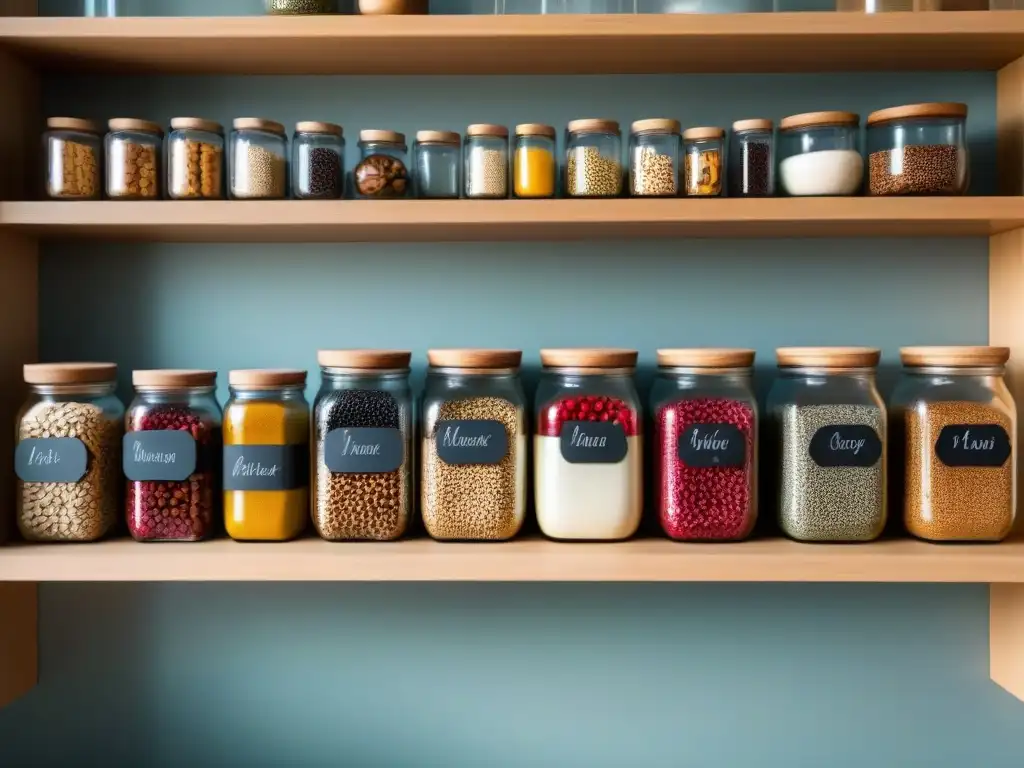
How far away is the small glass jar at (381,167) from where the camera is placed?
120cm

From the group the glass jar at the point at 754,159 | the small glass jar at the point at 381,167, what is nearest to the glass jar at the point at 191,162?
the small glass jar at the point at 381,167

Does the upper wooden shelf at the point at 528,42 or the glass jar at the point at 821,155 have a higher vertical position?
the upper wooden shelf at the point at 528,42

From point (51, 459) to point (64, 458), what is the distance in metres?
0.02

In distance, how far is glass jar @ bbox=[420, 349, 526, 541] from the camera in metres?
1.15

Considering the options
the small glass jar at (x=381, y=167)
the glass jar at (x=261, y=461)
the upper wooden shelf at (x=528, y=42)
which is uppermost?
the upper wooden shelf at (x=528, y=42)

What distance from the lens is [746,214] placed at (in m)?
1.13

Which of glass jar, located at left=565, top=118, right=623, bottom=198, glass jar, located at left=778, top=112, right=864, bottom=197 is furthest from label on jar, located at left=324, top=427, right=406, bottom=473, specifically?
glass jar, located at left=778, top=112, right=864, bottom=197

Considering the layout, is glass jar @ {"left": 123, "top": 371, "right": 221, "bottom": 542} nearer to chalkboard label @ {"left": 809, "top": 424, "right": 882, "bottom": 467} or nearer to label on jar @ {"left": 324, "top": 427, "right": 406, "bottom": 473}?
label on jar @ {"left": 324, "top": 427, "right": 406, "bottom": 473}

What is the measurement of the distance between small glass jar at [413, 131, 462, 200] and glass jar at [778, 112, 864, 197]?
→ 46 centimetres

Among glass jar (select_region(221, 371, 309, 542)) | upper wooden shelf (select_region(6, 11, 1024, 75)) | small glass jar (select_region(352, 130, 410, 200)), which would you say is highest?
A: upper wooden shelf (select_region(6, 11, 1024, 75))

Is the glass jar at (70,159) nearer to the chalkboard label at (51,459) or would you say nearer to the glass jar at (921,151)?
the chalkboard label at (51,459)

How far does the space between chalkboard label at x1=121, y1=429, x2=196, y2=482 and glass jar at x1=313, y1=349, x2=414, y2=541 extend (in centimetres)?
18

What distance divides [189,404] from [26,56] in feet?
1.89

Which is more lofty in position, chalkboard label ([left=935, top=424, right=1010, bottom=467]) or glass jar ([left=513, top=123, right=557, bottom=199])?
glass jar ([left=513, top=123, right=557, bottom=199])
